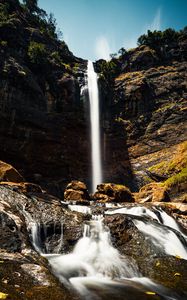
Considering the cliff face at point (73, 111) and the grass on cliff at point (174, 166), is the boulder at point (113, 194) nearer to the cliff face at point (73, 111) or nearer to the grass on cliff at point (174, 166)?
the grass on cliff at point (174, 166)

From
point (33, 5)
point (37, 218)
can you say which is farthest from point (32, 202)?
point (33, 5)

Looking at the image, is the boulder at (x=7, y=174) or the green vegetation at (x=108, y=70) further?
the green vegetation at (x=108, y=70)

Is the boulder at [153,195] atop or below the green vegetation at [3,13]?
below

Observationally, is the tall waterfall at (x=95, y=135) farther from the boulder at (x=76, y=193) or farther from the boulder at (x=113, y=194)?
the boulder at (x=76, y=193)

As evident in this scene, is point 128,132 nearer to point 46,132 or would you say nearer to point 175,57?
point 46,132

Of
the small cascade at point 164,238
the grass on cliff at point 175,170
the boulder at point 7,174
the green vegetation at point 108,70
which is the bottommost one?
the small cascade at point 164,238

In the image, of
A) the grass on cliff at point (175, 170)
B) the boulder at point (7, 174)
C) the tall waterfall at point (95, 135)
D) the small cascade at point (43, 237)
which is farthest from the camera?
the tall waterfall at point (95, 135)

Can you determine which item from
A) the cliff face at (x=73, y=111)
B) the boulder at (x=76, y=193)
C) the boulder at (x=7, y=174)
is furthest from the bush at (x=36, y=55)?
the boulder at (x=7, y=174)

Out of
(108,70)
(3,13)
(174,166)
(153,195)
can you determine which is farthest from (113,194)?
(108,70)

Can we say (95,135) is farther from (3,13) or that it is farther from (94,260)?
(94,260)

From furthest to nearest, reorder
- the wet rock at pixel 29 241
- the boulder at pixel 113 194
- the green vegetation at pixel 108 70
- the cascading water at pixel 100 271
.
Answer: the green vegetation at pixel 108 70
the boulder at pixel 113 194
the cascading water at pixel 100 271
the wet rock at pixel 29 241

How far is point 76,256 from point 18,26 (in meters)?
39.2

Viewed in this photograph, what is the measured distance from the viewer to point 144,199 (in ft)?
83.8

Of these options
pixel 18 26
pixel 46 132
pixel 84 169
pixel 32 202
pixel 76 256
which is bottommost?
pixel 76 256
